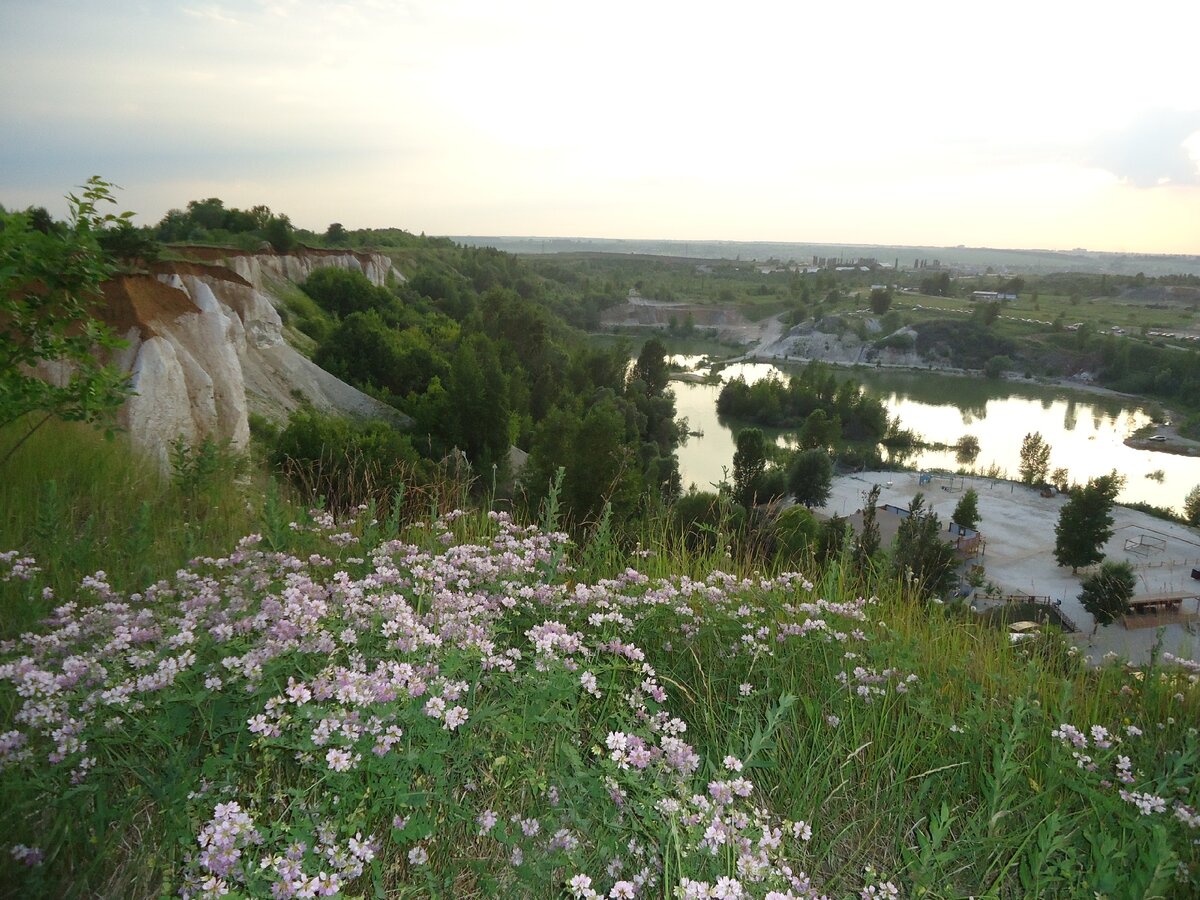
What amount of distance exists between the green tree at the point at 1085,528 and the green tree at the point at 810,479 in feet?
39.3

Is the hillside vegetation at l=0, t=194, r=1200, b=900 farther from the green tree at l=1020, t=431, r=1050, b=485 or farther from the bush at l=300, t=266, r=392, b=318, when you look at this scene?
the green tree at l=1020, t=431, r=1050, b=485

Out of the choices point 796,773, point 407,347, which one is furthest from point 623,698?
point 407,347

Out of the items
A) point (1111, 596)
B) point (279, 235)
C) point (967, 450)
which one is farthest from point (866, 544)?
point (967, 450)

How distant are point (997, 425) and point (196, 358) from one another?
84.6 meters

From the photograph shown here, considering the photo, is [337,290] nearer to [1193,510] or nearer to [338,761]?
[338,761]

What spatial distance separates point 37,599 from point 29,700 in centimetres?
106

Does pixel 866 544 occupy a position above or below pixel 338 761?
below

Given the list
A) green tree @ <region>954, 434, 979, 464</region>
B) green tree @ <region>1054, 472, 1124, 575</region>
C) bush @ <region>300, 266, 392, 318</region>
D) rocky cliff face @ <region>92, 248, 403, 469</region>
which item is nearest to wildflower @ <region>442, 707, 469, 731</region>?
rocky cliff face @ <region>92, 248, 403, 469</region>

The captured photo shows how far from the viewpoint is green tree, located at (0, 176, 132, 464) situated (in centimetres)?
391

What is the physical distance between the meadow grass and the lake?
42205mm

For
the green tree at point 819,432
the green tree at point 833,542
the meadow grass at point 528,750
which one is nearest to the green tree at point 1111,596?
the green tree at point 833,542

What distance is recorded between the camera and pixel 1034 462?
196 feet

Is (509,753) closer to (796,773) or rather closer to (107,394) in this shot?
(796,773)

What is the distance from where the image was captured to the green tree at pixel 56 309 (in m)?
3.91
